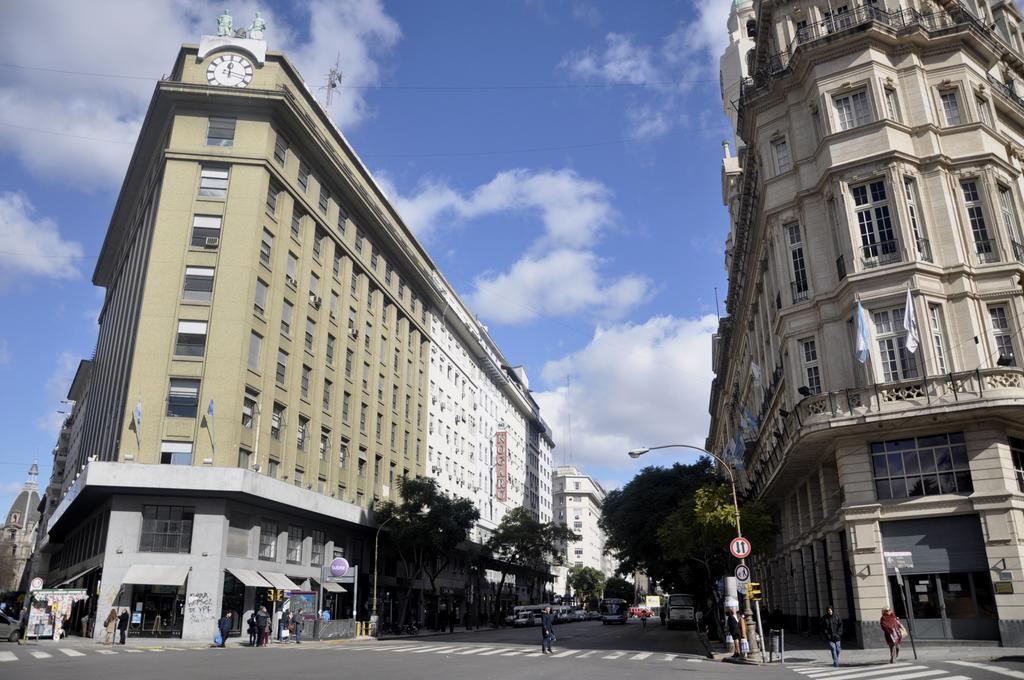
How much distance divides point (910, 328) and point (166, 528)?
3354cm

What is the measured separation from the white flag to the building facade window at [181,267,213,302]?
32.5 metres

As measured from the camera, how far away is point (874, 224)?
29094 mm

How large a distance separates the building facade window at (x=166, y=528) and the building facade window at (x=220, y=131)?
20.3 metres

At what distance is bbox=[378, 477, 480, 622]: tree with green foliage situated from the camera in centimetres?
5150

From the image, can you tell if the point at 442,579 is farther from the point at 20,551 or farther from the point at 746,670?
the point at 20,551

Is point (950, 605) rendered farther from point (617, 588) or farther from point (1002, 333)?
point (617, 588)

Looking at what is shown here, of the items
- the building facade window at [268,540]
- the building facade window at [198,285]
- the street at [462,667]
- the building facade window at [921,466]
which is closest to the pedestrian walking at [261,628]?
the building facade window at [268,540]

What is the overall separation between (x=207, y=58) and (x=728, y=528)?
38251 mm

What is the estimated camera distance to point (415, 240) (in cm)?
6706

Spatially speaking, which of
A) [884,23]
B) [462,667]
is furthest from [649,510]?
[462,667]

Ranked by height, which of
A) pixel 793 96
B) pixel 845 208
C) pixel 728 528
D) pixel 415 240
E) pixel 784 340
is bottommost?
pixel 728 528

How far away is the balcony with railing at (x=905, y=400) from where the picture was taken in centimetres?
2502

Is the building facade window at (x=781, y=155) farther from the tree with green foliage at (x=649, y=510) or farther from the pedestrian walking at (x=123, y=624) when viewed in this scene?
the pedestrian walking at (x=123, y=624)

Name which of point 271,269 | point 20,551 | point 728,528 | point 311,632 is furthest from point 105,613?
point 20,551
